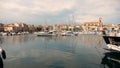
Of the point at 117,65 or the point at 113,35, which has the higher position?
the point at 113,35

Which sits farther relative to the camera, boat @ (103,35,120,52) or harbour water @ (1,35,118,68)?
boat @ (103,35,120,52)

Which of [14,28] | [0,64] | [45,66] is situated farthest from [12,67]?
[14,28]

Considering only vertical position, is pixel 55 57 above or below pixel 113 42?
below

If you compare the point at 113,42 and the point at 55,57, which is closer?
the point at 55,57

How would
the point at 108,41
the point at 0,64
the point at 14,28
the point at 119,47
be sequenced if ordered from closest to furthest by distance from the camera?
the point at 0,64 → the point at 119,47 → the point at 108,41 → the point at 14,28

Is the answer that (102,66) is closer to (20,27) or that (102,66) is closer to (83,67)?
(83,67)

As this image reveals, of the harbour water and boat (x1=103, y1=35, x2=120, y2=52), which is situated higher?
boat (x1=103, y1=35, x2=120, y2=52)

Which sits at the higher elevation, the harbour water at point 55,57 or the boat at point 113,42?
the boat at point 113,42

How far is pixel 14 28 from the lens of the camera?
181 m

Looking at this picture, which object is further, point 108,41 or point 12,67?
point 108,41

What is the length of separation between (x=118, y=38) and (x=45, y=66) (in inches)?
586

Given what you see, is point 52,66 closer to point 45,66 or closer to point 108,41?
point 45,66

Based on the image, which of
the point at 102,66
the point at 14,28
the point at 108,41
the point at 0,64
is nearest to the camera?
the point at 0,64

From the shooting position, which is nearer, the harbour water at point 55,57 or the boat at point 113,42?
the harbour water at point 55,57
